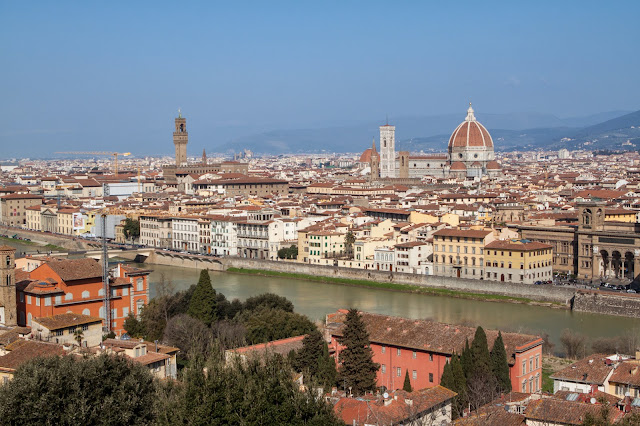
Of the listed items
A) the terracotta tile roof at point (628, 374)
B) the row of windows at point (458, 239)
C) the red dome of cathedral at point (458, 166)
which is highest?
the red dome of cathedral at point (458, 166)

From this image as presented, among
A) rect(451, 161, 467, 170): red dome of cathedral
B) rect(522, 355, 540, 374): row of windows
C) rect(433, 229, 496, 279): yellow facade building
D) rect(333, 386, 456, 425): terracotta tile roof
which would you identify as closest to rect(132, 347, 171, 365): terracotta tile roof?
rect(333, 386, 456, 425): terracotta tile roof

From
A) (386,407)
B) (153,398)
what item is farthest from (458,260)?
(153,398)

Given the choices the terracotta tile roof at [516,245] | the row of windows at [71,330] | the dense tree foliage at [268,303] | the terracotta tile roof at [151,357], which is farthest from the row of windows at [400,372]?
the terracotta tile roof at [516,245]

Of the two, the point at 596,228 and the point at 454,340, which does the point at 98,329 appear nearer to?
the point at 454,340

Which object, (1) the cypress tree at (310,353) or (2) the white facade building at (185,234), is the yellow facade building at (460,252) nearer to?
(2) the white facade building at (185,234)

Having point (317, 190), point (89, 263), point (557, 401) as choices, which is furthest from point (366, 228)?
point (317, 190)

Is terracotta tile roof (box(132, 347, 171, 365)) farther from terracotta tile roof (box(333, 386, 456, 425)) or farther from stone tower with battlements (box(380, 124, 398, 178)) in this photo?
stone tower with battlements (box(380, 124, 398, 178))

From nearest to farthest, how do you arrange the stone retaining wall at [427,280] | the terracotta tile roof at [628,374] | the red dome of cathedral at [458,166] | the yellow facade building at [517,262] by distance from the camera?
the terracotta tile roof at [628,374] < the stone retaining wall at [427,280] < the yellow facade building at [517,262] < the red dome of cathedral at [458,166]
